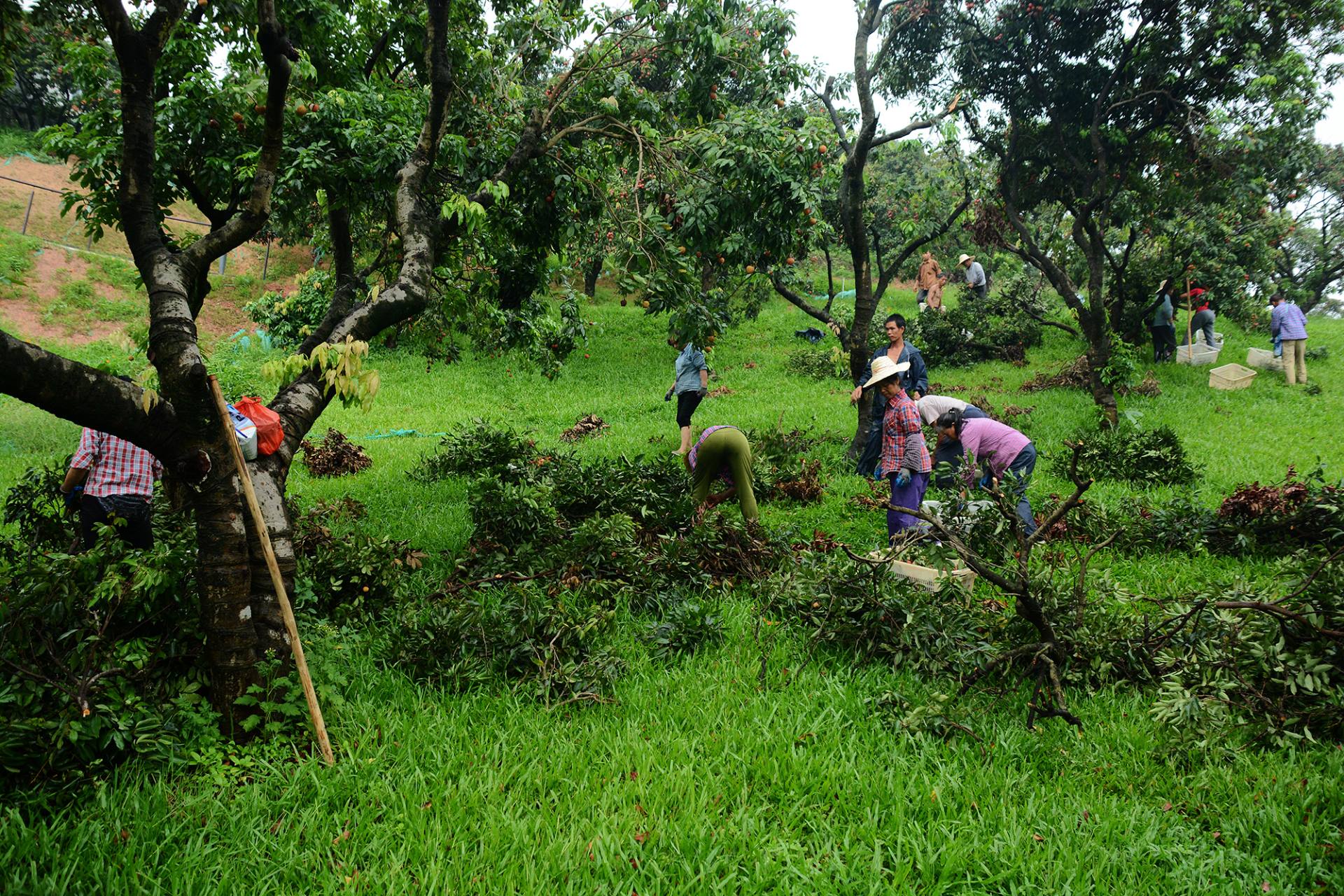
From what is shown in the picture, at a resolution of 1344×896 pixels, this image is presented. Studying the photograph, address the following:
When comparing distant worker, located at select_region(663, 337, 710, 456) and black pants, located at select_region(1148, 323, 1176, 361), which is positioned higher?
black pants, located at select_region(1148, 323, 1176, 361)

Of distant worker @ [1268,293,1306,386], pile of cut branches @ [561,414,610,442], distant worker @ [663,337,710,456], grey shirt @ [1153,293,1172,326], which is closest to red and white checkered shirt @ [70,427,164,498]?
distant worker @ [663,337,710,456]

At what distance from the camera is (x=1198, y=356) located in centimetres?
1483

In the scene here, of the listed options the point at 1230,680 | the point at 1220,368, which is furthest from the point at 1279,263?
the point at 1230,680

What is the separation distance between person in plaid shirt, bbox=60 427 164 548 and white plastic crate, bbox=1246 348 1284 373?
60.1 feet

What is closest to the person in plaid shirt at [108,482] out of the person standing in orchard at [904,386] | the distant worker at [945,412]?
the distant worker at [945,412]

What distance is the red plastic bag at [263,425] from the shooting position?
404cm

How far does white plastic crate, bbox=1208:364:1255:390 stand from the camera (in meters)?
13.4

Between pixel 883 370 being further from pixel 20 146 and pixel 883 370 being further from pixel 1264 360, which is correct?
pixel 20 146

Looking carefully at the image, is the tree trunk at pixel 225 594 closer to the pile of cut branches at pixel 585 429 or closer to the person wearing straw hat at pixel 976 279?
the pile of cut branches at pixel 585 429

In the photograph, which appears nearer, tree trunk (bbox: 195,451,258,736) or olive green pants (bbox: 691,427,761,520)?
tree trunk (bbox: 195,451,258,736)

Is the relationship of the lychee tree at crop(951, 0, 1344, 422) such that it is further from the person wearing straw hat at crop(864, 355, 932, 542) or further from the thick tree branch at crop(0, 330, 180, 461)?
the thick tree branch at crop(0, 330, 180, 461)

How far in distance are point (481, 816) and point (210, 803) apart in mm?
1102

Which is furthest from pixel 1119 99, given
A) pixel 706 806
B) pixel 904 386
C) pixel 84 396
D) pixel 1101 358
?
pixel 84 396

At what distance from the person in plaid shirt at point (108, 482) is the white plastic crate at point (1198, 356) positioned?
56.5ft
